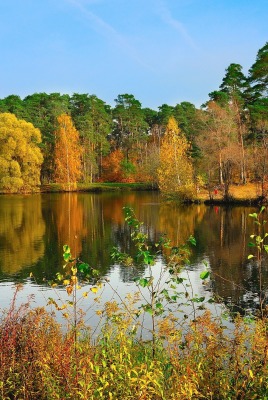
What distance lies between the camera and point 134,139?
296 ft

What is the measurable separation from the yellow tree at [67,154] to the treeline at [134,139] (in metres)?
0.16

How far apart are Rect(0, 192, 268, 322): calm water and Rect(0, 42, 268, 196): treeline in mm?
8461

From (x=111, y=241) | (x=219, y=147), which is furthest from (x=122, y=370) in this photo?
(x=219, y=147)

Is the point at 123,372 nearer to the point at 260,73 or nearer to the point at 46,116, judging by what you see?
the point at 260,73

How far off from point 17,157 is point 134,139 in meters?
29.7

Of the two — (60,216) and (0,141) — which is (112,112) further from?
(60,216)

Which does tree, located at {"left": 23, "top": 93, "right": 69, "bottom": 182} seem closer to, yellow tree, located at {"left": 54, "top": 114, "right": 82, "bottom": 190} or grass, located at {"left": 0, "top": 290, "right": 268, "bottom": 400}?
yellow tree, located at {"left": 54, "top": 114, "right": 82, "bottom": 190}

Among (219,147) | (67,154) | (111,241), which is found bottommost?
(111,241)

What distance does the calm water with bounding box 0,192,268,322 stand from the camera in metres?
15.0

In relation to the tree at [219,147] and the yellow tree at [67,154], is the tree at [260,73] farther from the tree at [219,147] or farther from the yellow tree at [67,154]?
the yellow tree at [67,154]

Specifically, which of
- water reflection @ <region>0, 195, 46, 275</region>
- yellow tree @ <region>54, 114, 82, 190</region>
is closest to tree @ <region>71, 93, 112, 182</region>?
yellow tree @ <region>54, 114, 82, 190</region>

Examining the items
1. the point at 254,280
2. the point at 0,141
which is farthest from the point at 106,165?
the point at 254,280

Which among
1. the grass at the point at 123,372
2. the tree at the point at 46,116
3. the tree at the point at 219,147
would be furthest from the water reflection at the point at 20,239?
the tree at the point at 46,116

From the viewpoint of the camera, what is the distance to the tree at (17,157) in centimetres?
6400
